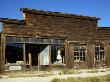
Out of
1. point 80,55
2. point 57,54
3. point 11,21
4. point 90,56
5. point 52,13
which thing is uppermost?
point 52,13

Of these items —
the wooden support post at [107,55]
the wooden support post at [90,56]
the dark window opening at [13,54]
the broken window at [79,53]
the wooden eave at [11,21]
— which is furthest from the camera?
the wooden support post at [107,55]

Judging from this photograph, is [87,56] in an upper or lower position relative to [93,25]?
lower

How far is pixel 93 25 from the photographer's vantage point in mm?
33469

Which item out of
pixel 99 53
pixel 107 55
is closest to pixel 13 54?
pixel 99 53

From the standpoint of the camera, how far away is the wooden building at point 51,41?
27547 millimetres

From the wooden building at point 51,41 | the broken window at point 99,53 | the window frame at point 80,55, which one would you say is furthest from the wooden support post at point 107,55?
the window frame at point 80,55

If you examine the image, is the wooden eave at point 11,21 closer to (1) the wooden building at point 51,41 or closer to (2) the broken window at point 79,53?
(1) the wooden building at point 51,41

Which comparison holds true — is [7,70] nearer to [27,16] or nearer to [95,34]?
[27,16]

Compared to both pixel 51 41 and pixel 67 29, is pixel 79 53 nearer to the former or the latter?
pixel 67 29

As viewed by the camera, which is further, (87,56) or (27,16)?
(87,56)

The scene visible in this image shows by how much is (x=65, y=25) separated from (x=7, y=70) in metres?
8.04

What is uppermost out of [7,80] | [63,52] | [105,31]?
[105,31]

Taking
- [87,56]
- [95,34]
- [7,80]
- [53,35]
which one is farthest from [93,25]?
[7,80]

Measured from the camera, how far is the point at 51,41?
30.1m
